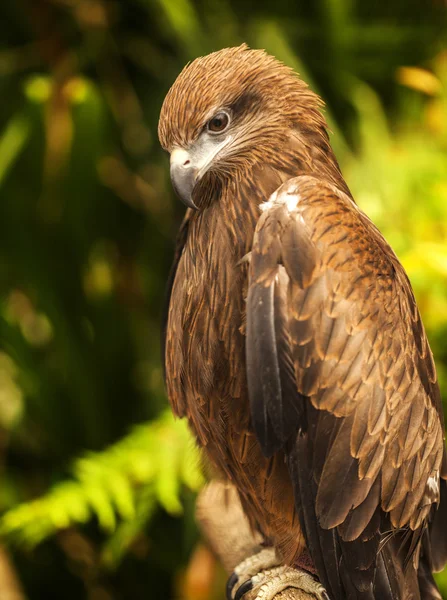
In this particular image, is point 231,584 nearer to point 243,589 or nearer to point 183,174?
point 243,589

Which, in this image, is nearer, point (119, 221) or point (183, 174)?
point (183, 174)

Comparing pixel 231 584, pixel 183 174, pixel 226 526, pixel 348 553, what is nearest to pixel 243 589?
pixel 231 584

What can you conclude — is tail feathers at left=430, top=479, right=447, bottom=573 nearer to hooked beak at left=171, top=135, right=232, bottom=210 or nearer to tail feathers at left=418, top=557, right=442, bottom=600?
tail feathers at left=418, top=557, right=442, bottom=600

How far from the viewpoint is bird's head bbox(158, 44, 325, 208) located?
1.37m

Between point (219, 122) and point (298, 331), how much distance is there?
395 mm

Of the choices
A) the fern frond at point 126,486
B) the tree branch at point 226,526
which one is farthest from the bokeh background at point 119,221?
the tree branch at point 226,526

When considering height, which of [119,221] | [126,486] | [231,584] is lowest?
[231,584]

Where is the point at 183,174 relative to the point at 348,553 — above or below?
above

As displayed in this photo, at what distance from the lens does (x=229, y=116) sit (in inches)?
55.7

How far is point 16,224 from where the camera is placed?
10.8 feet

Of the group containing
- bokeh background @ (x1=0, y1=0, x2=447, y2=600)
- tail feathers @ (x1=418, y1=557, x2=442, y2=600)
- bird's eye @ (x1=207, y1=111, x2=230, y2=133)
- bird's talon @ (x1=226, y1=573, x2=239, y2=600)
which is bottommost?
tail feathers @ (x1=418, y1=557, x2=442, y2=600)

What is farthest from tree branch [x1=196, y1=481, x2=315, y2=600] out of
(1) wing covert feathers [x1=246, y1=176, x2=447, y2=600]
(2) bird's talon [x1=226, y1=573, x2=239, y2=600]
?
(1) wing covert feathers [x1=246, y1=176, x2=447, y2=600]

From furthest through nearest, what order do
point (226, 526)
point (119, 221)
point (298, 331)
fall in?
point (119, 221) < point (226, 526) < point (298, 331)

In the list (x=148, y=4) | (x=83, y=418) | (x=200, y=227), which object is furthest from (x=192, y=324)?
(x=148, y=4)
